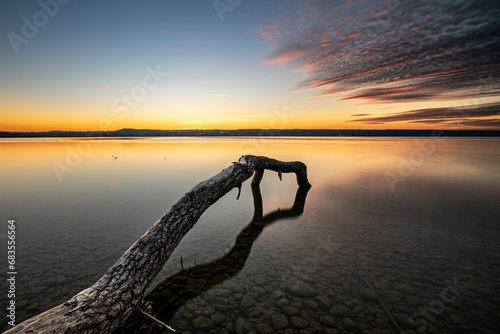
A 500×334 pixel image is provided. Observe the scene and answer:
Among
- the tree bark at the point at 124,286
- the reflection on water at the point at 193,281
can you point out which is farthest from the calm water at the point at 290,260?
the tree bark at the point at 124,286

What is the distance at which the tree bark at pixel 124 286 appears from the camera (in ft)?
8.87

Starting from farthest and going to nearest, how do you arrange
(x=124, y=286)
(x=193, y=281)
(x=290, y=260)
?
(x=290, y=260) < (x=193, y=281) < (x=124, y=286)

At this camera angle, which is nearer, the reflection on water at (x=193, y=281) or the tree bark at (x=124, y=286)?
the tree bark at (x=124, y=286)

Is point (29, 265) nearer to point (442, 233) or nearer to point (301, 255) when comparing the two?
point (301, 255)

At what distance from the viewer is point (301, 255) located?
638 centimetres

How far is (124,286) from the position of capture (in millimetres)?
Result: 3629

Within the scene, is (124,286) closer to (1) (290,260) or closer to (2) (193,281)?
(2) (193,281)

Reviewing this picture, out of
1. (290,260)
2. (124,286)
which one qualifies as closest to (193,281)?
(124,286)

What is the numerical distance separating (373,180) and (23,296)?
66.0 ft

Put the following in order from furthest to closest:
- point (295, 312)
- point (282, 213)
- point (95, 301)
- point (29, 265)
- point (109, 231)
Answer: point (282, 213), point (109, 231), point (29, 265), point (295, 312), point (95, 301)

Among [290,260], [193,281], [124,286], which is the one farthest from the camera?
[290,260]

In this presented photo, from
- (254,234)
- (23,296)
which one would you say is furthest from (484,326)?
(23,296)

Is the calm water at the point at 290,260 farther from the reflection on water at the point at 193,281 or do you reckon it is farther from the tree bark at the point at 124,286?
the tree bark at the point at 124,286

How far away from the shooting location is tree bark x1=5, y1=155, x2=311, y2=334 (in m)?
2.71
